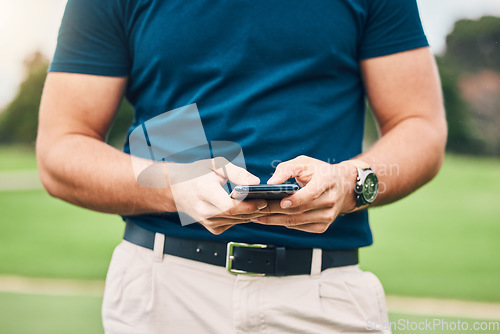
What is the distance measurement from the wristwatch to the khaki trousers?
27 centimetres

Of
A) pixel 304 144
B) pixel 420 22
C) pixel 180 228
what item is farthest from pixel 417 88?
pixel 180 228

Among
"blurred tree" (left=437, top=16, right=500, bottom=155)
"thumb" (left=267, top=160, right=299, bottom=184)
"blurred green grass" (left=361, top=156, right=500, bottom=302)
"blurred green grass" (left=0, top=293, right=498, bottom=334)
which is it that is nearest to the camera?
"thumb" (left=267, top=160, right=299, bottom=184)

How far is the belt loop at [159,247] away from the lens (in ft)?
5.32

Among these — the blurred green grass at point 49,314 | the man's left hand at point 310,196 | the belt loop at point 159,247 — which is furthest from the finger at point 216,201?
the blurred green grass at point 49,314

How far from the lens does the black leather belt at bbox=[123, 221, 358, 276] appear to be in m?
1.54

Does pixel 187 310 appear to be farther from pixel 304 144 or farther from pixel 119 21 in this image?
pixel 119 21

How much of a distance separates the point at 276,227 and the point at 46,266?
11.3 m

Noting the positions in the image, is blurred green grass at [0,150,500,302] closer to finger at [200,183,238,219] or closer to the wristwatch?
the wristwatch

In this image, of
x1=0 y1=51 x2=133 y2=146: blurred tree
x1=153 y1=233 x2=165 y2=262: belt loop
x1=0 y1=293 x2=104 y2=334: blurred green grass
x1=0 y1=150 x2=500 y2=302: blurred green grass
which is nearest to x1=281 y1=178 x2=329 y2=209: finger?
x1=153 y1=233 x2=165 y2=262: belt loop

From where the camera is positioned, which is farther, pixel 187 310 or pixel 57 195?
pixel 57 195

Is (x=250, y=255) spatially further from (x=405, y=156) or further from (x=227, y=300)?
(x=405, y=156)

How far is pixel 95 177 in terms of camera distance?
1609 mm

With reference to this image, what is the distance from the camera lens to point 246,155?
1585 millimetres

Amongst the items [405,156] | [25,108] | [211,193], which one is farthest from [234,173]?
[25,108]
